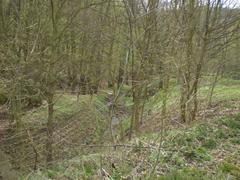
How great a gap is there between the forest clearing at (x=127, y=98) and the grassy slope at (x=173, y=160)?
1.0 inches

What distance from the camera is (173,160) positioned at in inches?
314

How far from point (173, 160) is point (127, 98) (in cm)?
501

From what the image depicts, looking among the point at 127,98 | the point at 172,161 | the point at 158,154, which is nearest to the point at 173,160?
the point at 172,161

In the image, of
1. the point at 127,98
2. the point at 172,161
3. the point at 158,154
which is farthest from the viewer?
the point at 127,98

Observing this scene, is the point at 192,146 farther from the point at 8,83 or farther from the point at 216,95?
the point at 216,95

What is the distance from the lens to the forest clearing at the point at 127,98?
748cm

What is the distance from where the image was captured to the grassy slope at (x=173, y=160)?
6.94 meters

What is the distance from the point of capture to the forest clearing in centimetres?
748

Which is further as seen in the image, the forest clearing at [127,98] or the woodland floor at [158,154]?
the forest clearing at [127,98]

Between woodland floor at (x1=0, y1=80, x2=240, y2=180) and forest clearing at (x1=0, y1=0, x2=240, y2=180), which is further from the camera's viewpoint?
forest clearing at (x1=0, y1=0, x2=240, y2=180)

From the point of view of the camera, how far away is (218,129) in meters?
11.2

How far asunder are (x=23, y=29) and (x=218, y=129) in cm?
605

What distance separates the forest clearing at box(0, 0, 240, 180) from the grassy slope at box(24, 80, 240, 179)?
0.03m

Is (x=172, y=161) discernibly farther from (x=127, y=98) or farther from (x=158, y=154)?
(x=127, y=98)
